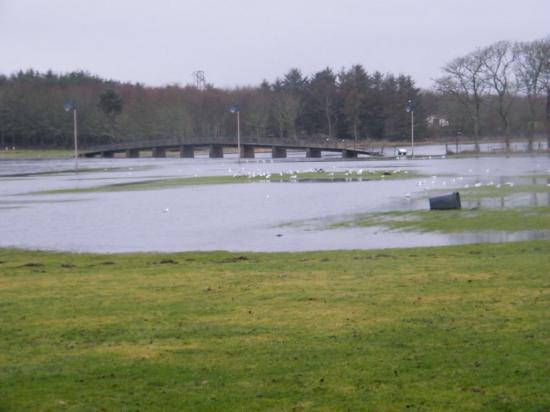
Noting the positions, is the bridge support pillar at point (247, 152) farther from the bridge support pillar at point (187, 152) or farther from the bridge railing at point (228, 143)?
the bridge support pillar at point (187, 152)

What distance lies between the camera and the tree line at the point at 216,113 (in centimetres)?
14900

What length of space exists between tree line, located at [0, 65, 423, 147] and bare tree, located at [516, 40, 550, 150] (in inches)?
1362

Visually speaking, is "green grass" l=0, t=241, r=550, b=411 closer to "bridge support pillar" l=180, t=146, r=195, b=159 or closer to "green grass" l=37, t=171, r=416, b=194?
"green grass" l=37, t=171, r=416, b=194

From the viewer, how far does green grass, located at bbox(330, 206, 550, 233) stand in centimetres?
2498

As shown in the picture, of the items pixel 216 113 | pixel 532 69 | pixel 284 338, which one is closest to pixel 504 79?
pixel 532 69

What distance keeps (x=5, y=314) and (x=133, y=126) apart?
15140 cm

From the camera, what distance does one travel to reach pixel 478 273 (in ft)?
48.4

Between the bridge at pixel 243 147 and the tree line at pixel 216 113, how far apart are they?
1584cm

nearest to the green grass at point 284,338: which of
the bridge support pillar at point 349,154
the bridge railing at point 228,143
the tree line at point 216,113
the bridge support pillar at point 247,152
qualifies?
the bridge support pillar at point 349,154

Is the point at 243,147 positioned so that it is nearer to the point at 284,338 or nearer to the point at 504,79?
the point at 504,79

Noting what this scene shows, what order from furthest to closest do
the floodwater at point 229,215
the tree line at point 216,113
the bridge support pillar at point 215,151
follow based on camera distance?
1. the tree line at point 216,113
2. the bridge support pillar at point 215,151
3. the floodwater at point 229,215

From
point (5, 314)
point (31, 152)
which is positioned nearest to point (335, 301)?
point (5, 314)

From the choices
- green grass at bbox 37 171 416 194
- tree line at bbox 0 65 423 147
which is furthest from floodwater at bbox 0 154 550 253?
tree line at bbox 0 65 423 147

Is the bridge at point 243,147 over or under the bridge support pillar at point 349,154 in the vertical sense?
over
